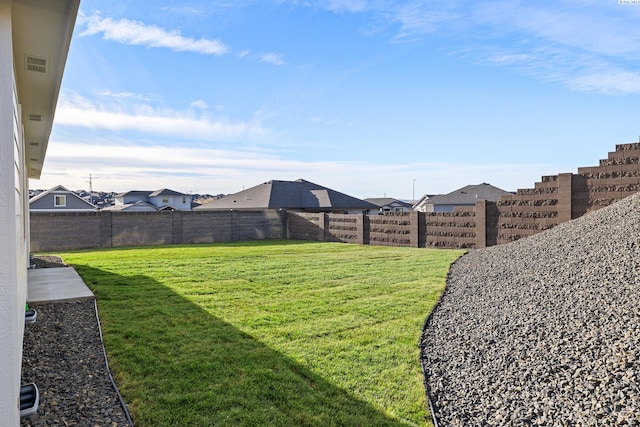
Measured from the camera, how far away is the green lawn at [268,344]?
3072mm

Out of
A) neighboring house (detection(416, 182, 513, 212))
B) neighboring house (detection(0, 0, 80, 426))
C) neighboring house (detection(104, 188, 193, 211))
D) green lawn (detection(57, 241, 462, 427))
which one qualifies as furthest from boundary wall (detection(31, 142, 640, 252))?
neighboring house (detection(104, 188, 193, 211))

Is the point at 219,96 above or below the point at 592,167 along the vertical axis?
above

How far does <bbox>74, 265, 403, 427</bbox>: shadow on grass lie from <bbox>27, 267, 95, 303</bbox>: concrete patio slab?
4.30 feet

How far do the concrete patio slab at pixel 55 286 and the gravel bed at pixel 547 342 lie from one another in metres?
5.75

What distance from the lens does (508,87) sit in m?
11.3

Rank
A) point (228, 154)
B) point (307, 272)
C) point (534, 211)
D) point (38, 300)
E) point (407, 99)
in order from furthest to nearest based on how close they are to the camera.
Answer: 1. point (228, 154)
2. point (407, 99)
3. point (534, 211)
4. point (307, 272)
5. point (38, 300)

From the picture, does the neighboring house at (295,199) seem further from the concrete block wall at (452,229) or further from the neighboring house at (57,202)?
the neighboring house at (57,202)

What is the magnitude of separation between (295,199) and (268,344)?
74.8 feet

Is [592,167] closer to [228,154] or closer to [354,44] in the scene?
[354,44]

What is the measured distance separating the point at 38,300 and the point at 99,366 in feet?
9.90

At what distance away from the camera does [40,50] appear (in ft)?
12.4

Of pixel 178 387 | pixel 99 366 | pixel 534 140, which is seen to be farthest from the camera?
pixel 534 140

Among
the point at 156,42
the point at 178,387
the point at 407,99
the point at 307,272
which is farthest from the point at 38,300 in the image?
the point at 407,99

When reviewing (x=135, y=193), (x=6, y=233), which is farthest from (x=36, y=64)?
(x=135, y=193)
